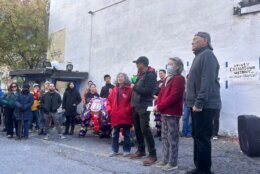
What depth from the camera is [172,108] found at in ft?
21.3

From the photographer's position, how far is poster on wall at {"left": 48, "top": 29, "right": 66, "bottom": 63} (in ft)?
70.1

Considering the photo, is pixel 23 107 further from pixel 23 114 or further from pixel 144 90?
pixel 144 90

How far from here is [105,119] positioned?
34.6 ft

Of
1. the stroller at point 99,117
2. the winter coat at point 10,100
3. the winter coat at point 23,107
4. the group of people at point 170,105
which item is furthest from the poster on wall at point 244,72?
the winter coat at point 10,100

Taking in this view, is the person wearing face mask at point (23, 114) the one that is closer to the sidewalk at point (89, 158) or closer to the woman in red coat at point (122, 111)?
the sidewalk at point (89, 158)

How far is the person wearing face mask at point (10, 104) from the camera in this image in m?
11.7

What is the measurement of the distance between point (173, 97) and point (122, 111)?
5.67 feet

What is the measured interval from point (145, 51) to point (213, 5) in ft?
12.5

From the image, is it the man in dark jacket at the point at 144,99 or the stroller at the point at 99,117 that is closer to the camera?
the man in dark jacket at the point at 144,99

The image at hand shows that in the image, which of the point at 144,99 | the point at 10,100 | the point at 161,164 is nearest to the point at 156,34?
the point at 10,100

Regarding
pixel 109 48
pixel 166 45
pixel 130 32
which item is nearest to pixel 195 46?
pixel 166 45

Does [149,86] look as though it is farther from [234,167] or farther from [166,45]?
[166,45]

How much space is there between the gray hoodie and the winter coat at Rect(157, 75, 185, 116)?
0.58 meters

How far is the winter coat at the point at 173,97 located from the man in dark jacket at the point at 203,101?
640mm
